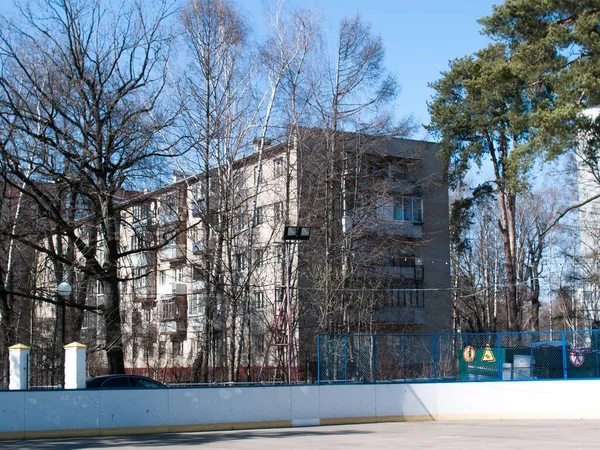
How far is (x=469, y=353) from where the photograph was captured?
2725cm

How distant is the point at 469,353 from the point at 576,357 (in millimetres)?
3688

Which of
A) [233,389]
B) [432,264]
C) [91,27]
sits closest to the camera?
[233,389]

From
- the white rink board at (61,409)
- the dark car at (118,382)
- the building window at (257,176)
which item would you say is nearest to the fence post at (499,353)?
the dark car at (118,382)

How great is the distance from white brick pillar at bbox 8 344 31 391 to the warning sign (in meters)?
15.2

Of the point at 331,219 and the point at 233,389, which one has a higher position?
the point at 331,219

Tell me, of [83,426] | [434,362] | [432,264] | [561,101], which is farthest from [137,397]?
[432,264]

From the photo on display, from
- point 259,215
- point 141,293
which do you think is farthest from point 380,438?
point 141,293

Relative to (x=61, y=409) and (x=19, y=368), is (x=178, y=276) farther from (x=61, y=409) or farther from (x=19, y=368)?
(x=61, y=409)

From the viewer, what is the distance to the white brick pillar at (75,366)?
2091 cm

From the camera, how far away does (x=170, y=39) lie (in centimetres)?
3188

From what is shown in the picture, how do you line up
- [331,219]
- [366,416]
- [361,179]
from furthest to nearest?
[361,179], [331,219], [366,416]

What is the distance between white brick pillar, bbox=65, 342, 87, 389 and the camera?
823 inches

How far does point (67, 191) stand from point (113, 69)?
531cm

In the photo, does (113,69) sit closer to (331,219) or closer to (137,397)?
(331,219)
